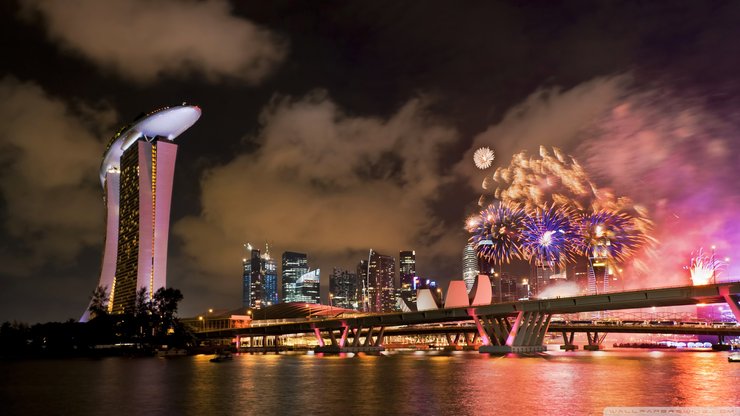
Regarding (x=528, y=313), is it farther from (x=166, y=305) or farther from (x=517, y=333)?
(x=166, y=305)

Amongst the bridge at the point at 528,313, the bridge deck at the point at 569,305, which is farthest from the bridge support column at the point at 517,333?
the bridge deck at the point at 569,305

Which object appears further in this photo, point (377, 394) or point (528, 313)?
point (528, 313)

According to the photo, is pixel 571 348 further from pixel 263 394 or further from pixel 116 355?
pixel 263 394

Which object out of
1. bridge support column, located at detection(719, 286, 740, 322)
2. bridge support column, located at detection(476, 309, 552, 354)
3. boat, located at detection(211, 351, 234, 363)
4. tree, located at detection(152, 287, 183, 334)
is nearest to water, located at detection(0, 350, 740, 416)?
bridge support column, located at detection(719, 286, 740, 322)

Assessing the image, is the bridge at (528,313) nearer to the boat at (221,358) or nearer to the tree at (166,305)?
the tree at (166,305)

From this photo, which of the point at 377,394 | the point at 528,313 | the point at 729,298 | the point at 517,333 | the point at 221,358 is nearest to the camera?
the point at 377,394

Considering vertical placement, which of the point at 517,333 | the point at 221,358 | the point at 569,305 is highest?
the point at 569,305

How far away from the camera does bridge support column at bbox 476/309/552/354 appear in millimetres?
121812

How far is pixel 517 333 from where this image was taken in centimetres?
12281

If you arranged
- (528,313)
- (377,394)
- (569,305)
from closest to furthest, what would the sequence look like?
(377,394)
(569,305)
(528,313)

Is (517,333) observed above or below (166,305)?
below

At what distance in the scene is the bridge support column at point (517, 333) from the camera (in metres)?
122

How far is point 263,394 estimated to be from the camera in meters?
47.9

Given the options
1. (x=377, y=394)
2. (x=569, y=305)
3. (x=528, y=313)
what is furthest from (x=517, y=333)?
(x=377, y=394)
